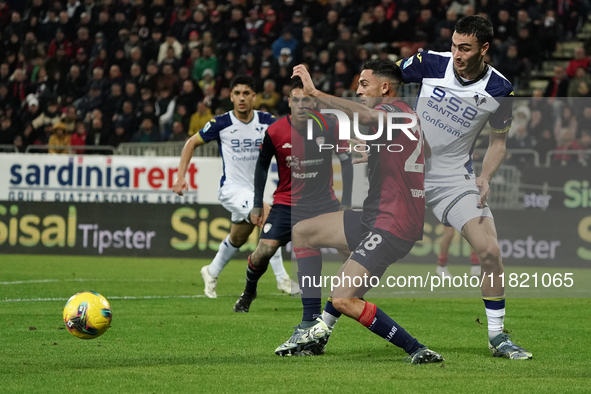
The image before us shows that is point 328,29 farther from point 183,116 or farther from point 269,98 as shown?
point 183,116

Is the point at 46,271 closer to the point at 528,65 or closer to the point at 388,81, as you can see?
the point at 388,81

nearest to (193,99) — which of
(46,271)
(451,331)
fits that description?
(46,271)

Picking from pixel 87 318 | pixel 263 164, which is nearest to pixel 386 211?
pixel 87 318

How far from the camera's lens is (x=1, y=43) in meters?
23.1

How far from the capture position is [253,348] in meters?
6.51

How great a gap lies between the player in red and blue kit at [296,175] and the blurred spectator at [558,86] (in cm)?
899

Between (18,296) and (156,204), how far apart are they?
5971 mm

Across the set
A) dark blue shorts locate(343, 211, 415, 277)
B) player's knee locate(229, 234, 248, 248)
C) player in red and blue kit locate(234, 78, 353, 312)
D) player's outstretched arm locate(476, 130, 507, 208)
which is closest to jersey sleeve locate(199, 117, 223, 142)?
player's knee locate(229, 234, 248, 248)

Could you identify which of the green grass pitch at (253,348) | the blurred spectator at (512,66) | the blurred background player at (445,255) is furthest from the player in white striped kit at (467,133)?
the blurred spectator at (512,66)

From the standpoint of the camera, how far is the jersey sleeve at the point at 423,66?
6.54 meters

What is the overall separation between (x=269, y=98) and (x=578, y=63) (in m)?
6.10

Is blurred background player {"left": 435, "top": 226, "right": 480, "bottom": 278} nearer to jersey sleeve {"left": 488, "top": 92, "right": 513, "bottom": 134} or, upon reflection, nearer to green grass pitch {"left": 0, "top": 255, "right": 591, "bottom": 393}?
green grass pitch {"left": 0, "top": 255, "right": 591, "bottom": 393}

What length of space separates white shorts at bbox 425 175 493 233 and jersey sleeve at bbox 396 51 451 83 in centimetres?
82

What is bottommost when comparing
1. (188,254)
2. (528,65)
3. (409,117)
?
(188,254)
